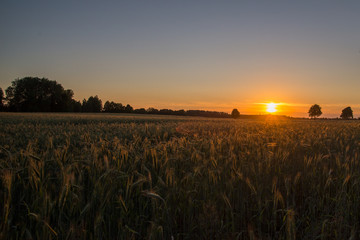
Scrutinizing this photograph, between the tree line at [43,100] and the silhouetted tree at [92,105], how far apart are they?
1628 millimetres

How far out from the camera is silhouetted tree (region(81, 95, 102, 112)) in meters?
75.8

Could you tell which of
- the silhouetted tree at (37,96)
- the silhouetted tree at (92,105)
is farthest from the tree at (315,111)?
the silhouetted tree at (37,96)

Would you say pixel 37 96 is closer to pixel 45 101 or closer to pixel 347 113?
pixel 45 101

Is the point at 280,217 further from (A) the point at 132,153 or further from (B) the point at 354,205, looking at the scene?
(A) the point at 132,153

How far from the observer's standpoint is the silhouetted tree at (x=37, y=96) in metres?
64.1

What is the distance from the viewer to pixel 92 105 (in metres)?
79.1

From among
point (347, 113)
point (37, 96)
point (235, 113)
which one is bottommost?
point (235, 113)

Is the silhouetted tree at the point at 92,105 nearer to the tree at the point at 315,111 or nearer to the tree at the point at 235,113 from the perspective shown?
the tree at the point at 235,113

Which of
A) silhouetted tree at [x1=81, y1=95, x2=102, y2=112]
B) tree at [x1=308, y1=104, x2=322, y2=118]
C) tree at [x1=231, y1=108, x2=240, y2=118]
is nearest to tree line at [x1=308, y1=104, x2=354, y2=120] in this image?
tree at [x1=308, y1=104, x2=322, y2=118]

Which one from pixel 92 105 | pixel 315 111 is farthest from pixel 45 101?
pixel 315 111

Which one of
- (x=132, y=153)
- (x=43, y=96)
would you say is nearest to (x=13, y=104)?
(x=43, y=96)

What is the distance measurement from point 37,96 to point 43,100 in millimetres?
3093

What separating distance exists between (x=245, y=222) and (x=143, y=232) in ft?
2.97

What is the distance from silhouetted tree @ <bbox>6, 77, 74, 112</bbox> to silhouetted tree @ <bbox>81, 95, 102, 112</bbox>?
6.34 m
